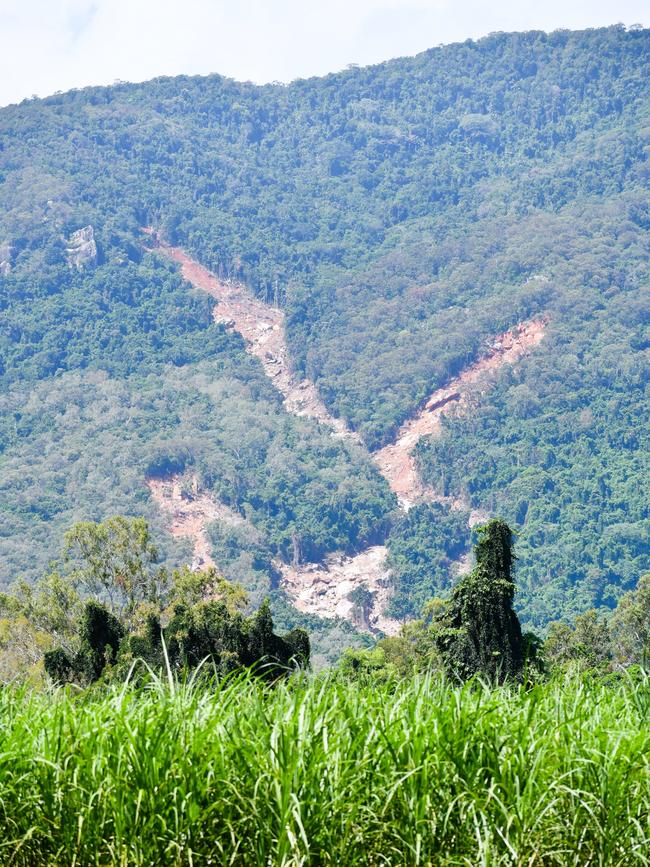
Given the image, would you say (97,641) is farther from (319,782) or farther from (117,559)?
(319,782)

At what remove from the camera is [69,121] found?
502ft

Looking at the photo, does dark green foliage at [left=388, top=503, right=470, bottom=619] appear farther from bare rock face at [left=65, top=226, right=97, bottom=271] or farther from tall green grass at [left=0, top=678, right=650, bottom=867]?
tall green grass at [left=0, top=678, right=650, bottom=867]

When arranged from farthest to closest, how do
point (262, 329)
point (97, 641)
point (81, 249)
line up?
point (81, 249) < point (262, 329) < point (97, 641)

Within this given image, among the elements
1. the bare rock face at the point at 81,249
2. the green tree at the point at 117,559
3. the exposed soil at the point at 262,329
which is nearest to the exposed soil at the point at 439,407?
the exposed soil at the point at 262,329

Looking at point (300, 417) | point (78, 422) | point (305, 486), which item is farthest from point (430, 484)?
point (78, 422)

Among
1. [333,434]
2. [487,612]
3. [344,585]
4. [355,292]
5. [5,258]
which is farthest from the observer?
[5,258]

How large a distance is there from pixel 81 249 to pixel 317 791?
423ft

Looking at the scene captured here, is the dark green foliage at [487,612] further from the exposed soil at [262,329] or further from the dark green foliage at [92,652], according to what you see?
the exposed soil at [262,329]

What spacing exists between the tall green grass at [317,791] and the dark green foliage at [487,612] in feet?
45.0

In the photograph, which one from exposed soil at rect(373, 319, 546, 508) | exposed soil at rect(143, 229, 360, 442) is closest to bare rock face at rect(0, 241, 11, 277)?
exposed soil at rect(143, 229, 360, 442)

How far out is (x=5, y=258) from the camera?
12794 cm

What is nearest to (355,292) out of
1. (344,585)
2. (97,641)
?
(344,585)

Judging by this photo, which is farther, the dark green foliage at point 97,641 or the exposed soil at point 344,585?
the exposed soil at point 344,585

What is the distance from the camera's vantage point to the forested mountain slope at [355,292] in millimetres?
86562
